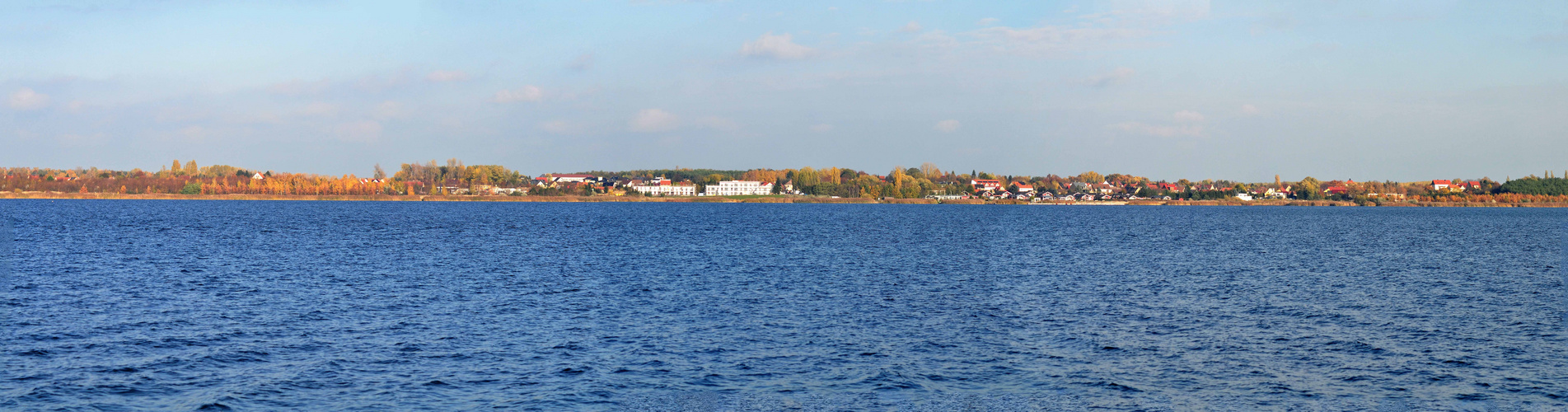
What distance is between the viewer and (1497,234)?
295 ft

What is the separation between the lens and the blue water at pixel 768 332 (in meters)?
17.2

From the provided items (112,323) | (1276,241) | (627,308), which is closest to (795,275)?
(627,308)

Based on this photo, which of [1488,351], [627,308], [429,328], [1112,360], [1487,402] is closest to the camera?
[1487,402]

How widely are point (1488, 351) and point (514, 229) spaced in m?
75.3

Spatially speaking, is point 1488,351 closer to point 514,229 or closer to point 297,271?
point 297,271

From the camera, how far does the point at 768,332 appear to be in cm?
2412

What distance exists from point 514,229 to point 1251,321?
228 feet

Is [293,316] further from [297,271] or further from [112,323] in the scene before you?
[297,271]

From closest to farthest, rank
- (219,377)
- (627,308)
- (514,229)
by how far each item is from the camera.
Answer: (219,377) < (627,308) < (514,229)

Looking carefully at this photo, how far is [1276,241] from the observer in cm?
7438

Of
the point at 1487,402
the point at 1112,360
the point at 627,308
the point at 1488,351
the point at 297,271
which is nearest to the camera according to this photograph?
the point at 1487,402

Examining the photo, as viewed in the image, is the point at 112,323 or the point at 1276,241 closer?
the point at 112,323

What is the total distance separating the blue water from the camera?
17.2 metres

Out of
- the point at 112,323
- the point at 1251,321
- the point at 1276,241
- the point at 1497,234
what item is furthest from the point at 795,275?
the point at 1497,234
